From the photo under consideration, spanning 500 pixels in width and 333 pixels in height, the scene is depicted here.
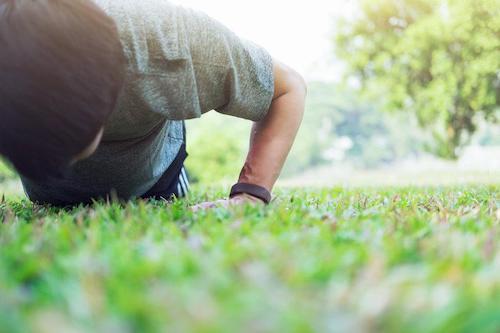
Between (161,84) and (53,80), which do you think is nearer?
(53,80)

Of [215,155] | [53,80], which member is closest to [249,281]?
[53,80]

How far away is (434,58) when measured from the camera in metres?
18.2

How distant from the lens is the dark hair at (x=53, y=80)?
1.48 metres

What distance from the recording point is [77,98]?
1499 millimetres

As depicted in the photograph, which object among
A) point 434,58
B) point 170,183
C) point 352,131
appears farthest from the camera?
point 352,131

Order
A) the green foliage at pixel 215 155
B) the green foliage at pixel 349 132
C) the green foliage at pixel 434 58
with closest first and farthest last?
the green foliage at pixel 434 58, the green foliage at pixel 215 155, the green foliage at pixel 349 132

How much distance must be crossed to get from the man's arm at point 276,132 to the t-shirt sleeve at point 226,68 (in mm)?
95

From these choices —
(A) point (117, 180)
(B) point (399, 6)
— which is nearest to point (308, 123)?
(B) point (399, 6)

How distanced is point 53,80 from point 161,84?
0.51 metres

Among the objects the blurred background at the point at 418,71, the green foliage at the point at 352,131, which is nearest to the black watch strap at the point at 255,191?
the blurred background at the point at 418,71

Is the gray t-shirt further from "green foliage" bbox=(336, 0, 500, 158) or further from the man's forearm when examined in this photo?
"green foliage" bbox=(336, 0, 500, 158)

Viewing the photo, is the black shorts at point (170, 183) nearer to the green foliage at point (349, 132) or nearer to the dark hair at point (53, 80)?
the dark hair at point (53, 80)

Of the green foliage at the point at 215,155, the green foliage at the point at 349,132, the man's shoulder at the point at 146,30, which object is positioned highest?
the man's shoulder at the point at 146,30

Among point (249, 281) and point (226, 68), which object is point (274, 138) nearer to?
point (226, 68)
